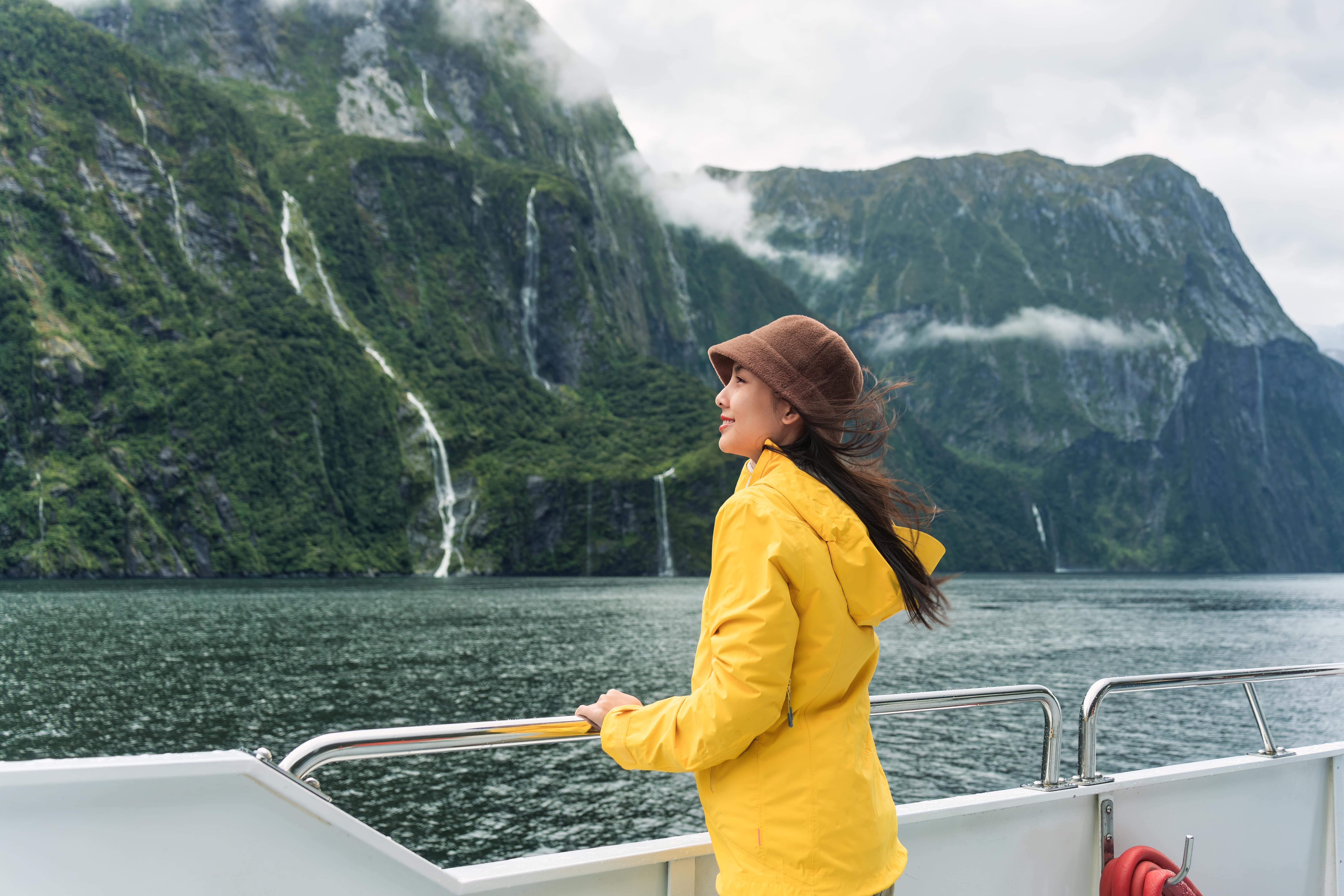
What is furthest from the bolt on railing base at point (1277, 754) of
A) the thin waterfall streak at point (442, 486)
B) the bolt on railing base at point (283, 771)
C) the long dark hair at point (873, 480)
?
the thin waterfall streak at point (442, 486)

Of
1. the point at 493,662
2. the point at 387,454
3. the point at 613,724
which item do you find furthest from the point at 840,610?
the point at 387,454

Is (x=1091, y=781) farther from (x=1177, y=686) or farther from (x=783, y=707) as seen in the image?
(x=783, y=707)

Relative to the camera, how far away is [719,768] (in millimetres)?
1799

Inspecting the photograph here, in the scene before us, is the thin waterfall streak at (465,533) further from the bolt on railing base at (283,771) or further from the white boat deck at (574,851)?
the bolt on railing base at (283,771)

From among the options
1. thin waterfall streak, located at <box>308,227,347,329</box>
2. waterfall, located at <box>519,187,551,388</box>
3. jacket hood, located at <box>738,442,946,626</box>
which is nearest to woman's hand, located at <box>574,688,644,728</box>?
jacket hood, located at <box>738,442,946,626</box>

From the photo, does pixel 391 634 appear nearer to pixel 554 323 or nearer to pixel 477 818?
pixel 477 818

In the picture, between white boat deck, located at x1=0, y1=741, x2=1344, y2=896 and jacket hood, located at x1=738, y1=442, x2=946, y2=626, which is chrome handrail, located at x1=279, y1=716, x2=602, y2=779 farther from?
jacket hood, located at x1=738, y1=442, x2=946, y2=626

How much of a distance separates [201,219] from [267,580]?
52.7 m

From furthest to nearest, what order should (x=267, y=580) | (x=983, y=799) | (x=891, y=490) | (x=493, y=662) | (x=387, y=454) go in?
(x=387, y=454)
(x=267, y=580)
(x=493, y=662)
(x=983, y=799)
(x=891, y=490)

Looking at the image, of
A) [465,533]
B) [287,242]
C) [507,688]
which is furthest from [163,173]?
[507,688]

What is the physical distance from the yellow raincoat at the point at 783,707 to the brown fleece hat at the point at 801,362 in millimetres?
158

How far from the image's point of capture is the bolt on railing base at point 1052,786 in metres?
3.08

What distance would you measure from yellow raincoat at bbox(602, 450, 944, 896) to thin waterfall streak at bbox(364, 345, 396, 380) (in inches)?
4823

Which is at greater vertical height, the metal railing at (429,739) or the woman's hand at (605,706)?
the woman's hand at (605,706)
